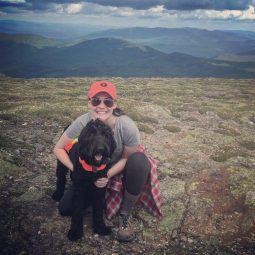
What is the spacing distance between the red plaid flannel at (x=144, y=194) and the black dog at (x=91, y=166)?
70 cm

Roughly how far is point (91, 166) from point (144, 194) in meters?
2.70

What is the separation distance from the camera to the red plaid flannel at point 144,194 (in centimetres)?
888

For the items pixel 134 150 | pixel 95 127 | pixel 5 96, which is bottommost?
pixel 5 96

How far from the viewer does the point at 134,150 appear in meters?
8.42

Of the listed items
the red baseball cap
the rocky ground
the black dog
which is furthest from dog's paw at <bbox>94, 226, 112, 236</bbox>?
the red baseball cap

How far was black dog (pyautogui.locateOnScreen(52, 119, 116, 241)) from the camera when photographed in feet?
22.7

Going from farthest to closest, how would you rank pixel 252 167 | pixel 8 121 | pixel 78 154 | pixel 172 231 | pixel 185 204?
pixel 8 121, pixel 252 167, pixel 185 204, pixel 172 231, pixel 78 154

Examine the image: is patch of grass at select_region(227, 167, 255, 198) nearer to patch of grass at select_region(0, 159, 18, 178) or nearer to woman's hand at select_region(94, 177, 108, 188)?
A: woman's hand at select_region(94, 177, 108, 188)

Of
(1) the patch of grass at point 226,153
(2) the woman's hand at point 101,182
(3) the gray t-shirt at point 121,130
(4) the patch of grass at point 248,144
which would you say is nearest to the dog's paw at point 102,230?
(2) the woman's hand at point 101,182

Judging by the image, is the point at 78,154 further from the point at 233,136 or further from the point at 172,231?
the point at 233,136

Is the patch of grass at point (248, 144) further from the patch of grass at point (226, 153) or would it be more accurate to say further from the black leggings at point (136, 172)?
the black leggings at point (136, 172)

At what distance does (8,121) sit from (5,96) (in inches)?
505

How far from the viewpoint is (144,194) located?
9.49 m

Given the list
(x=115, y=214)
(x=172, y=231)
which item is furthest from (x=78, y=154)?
(x=172, y=231)
